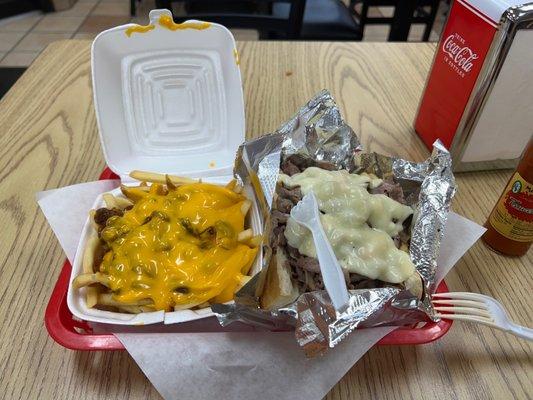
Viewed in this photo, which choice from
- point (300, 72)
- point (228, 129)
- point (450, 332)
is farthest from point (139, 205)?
point (300, 72)

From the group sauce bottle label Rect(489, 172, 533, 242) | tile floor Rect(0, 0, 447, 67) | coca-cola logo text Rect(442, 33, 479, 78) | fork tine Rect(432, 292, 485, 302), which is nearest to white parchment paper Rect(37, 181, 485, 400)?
fork tine Rect(432, 292, 485, 302)

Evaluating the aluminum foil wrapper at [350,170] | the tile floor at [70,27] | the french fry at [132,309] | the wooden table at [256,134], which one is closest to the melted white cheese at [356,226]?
the aluminum foil wrapper at [350,170]

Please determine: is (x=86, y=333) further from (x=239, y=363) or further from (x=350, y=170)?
(x=350, y=170)

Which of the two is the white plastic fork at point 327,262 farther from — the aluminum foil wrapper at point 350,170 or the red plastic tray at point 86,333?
the red plastic tray at point 86,333

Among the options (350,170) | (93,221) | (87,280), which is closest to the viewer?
(87,280)

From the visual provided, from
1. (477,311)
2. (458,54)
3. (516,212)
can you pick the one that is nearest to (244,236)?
(477,311)

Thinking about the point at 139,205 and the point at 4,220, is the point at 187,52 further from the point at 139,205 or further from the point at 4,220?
the point at 4,220
